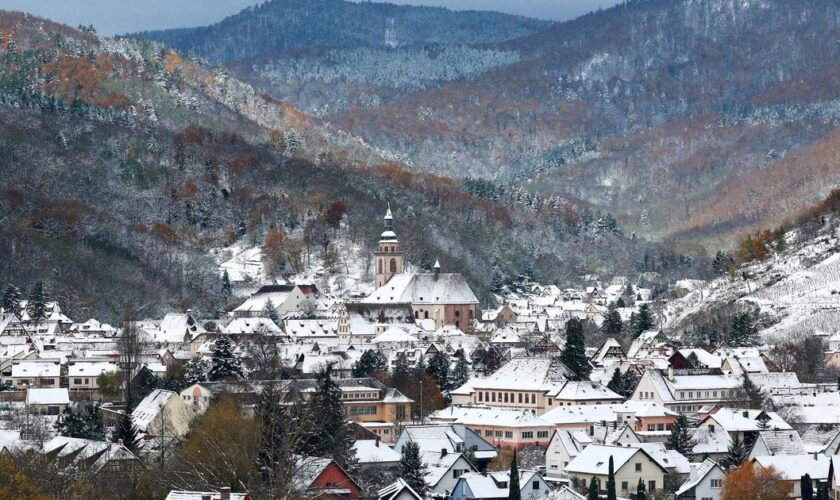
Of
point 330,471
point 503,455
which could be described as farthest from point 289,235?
point 330,471

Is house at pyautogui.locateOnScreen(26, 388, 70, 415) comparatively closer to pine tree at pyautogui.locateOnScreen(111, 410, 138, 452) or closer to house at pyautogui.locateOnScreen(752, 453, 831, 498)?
pine tree at pyautogui.locateOnScreen(111, 410, 138, 452)

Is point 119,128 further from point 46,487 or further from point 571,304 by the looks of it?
point 46,487

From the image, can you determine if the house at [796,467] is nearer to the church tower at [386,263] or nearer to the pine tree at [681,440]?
the pine tree at [681,440]

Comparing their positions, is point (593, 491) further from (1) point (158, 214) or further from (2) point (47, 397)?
(1) point (158, 214)


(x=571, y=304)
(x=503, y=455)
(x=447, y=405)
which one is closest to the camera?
(x=503, y=455)

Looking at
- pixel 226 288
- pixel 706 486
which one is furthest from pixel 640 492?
pixel 226 288
